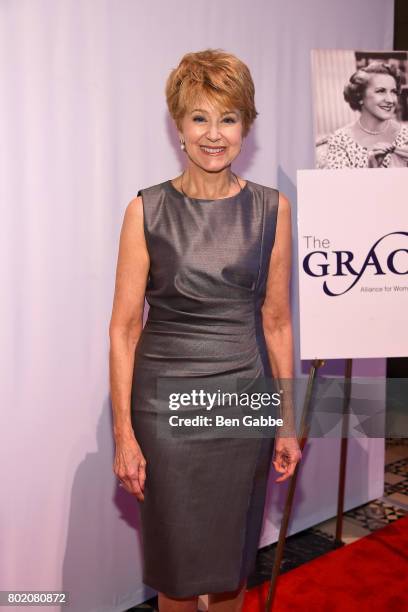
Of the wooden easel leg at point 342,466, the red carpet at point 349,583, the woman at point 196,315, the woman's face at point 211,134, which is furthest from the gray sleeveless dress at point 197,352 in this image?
the wooden easel leg at point 342,466

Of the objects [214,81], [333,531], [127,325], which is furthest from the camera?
[333,531]

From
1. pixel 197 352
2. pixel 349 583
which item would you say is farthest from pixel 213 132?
pixel 349 583

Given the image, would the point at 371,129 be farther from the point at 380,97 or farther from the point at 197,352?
the point at 197,352

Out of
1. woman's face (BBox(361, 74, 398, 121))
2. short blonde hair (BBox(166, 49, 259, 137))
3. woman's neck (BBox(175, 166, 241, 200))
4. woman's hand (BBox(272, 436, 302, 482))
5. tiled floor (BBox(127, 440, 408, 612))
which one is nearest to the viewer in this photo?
short blonde hair (BBox(166, 49, 259, 137))

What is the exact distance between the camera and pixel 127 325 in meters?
1.90

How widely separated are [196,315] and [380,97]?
128 centimetres

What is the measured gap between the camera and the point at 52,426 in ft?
7.86

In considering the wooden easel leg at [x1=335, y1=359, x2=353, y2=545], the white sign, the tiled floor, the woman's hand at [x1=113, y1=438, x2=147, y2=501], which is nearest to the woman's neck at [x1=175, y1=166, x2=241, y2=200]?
the white sign

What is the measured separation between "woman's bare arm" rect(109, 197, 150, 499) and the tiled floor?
3.56 ft

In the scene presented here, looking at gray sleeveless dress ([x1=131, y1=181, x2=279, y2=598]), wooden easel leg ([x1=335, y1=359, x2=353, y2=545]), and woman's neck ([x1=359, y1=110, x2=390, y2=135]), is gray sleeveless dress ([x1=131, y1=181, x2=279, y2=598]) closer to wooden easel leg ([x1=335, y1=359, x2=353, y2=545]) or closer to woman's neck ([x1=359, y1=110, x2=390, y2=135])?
woman's neck ([x1=359, y1=110, x2=390, y2=135])

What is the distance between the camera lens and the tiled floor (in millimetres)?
3002

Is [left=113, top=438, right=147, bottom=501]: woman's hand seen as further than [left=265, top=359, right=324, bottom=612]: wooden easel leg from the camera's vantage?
No

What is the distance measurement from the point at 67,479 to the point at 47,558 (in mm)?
294

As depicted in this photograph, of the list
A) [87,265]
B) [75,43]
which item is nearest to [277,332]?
[87,265]
